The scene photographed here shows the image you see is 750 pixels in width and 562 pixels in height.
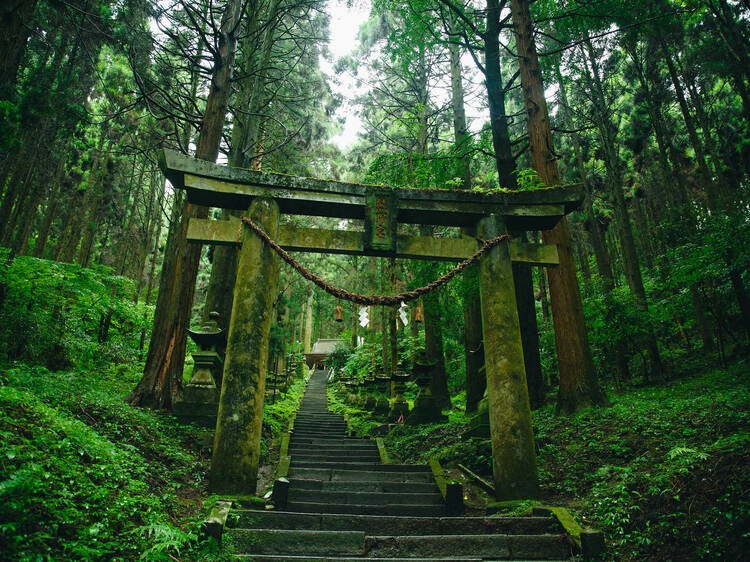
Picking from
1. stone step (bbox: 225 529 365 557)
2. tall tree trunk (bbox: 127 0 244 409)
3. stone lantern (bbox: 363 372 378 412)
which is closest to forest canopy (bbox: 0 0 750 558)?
tall tree trunk (bbox: 127 0 244 409)

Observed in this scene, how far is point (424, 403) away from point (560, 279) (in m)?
5.17

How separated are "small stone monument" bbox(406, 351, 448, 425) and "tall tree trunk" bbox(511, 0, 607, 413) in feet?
13.1

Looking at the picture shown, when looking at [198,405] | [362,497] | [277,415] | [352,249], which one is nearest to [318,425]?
[277,415]

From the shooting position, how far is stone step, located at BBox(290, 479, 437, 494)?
495 cm

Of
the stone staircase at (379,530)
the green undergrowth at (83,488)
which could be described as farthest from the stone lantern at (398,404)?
the green undergrowth at (83,488)

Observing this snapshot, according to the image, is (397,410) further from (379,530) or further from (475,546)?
(475,546)

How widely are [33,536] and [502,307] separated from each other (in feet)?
15.4

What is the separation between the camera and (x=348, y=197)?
5188 mm

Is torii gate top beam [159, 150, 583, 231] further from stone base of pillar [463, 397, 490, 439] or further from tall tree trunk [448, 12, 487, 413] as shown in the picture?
stone base of pillar [463, 397, 490, 439]

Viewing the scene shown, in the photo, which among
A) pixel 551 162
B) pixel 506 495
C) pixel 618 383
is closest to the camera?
pixel 506 495

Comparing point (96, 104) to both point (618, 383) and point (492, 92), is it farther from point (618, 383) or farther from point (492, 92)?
point (618, 383)

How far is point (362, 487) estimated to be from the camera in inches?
201

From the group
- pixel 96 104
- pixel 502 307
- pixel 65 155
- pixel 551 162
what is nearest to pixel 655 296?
pixel 551 162

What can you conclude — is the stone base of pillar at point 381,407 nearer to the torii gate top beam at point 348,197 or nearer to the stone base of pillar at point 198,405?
the stone base of pillar at point 198,405
